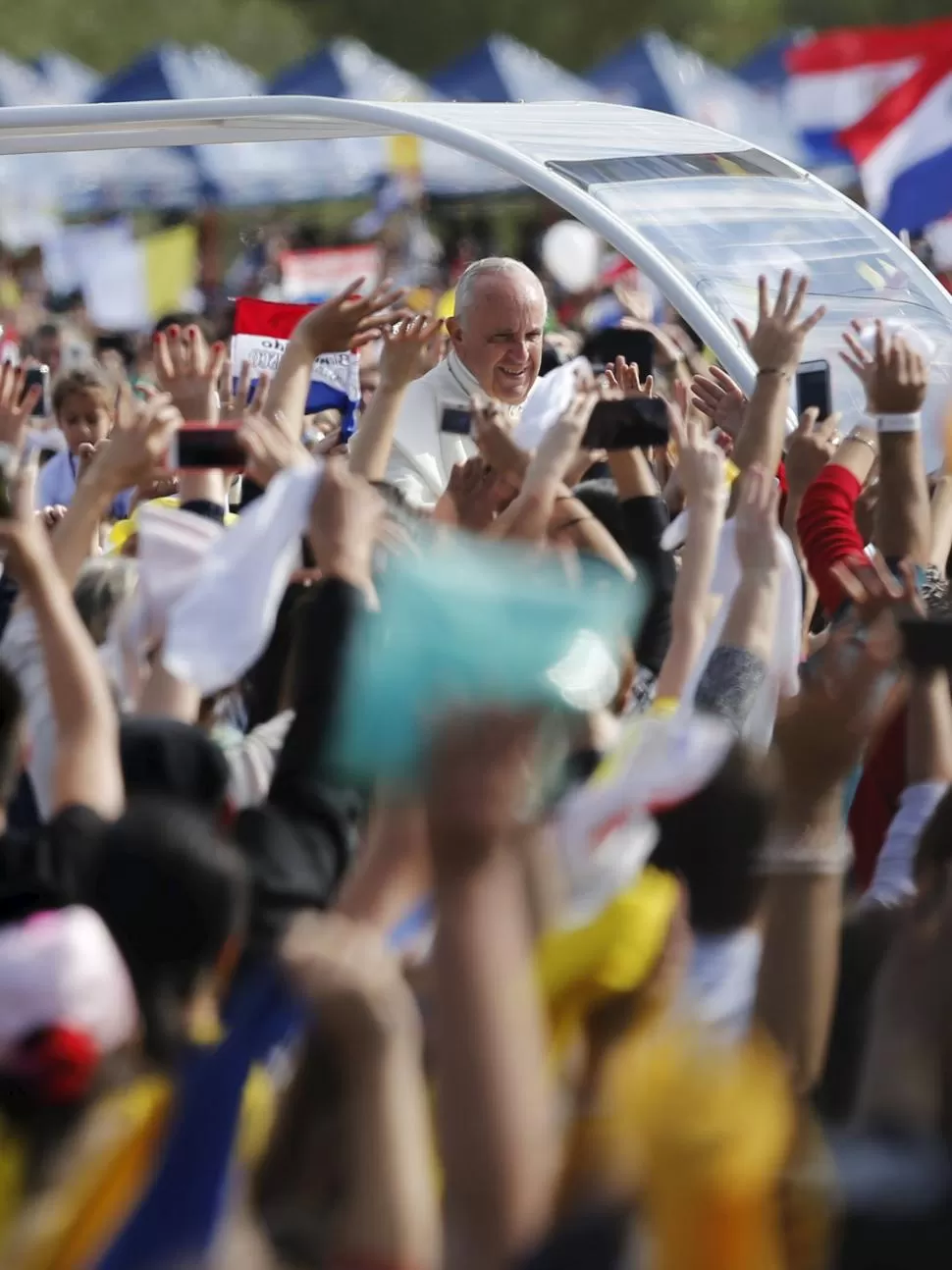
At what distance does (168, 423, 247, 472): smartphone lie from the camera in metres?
4.29

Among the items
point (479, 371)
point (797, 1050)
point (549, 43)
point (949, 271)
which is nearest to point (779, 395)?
point (479, 371)

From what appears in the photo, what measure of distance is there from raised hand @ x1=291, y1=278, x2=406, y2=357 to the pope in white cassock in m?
1.51

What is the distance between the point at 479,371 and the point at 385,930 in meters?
4.60

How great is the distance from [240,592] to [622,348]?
353 cm

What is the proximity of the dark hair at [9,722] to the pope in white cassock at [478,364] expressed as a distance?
3.73 meters

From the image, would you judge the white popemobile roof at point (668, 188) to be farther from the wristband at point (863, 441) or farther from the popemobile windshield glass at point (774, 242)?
the wristband at point (863, 441)

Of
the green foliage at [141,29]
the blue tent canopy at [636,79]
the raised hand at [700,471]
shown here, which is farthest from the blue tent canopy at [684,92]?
the raised hand at [700,471]

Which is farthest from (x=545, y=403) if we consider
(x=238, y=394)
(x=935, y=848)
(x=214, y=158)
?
(x=214, y=158)

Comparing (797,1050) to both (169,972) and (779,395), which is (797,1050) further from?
(779,395)

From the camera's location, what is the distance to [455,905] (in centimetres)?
209

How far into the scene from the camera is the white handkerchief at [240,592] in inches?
135

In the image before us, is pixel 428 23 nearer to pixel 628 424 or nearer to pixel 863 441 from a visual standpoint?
pixel 863 441

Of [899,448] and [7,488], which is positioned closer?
[7,488]

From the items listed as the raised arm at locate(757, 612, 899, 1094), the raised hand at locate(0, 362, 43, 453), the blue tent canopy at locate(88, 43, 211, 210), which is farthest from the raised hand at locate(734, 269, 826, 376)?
the blue tent canopy at locate(88, 43, 211, 210)
